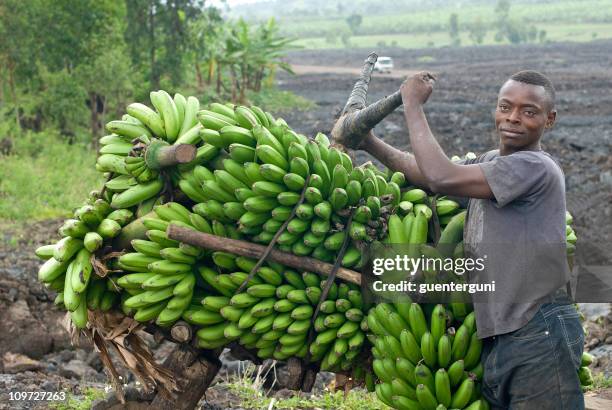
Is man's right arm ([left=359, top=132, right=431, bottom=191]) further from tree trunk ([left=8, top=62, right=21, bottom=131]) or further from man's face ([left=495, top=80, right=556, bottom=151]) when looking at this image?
tree trunk ([left=8, top=62, right=21, bottom=131])

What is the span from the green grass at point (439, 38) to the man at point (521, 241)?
242 feet

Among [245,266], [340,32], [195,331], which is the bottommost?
[340,32]

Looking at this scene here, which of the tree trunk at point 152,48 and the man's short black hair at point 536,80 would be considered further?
the tree trunk at point 152,48

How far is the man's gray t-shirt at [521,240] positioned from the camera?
12.8 feet

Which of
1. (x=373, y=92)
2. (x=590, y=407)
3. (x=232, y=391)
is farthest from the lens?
(x=373, y=92)

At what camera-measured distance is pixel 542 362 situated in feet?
13.0

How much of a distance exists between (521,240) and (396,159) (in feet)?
3.16

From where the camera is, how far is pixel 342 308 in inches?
172

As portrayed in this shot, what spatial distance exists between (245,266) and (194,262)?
0.25m

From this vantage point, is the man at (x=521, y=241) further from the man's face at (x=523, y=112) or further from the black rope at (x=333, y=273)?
the black rope at (x=333, y=273)

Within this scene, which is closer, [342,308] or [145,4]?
[342,308]

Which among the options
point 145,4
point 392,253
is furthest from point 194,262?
point 145,4

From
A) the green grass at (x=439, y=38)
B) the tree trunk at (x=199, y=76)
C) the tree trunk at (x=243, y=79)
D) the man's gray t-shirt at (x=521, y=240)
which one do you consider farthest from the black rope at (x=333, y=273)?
the green grass at (x=439, y=38)

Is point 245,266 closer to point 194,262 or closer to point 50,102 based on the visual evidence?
point 194,262
